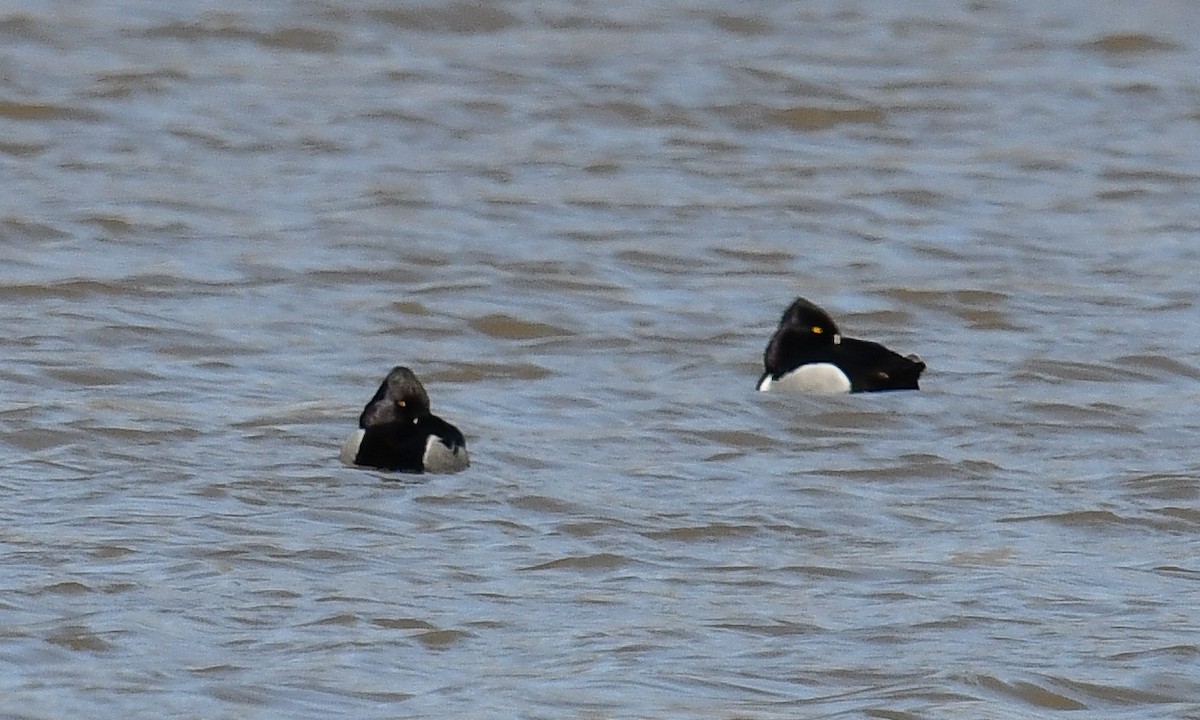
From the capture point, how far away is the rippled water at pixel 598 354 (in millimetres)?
6516

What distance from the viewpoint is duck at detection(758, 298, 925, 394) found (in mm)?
10234

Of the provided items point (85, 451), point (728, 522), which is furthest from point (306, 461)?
point (728, 522)

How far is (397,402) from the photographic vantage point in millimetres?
9031

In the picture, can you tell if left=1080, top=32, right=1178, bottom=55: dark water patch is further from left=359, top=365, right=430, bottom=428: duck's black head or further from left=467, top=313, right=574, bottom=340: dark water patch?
left=359, top=365, right=430, bottom=428: duck's black head

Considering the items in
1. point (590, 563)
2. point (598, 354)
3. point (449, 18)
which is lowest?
point (598, 354)

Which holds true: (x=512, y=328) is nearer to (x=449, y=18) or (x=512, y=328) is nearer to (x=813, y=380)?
(x=813, y=380)

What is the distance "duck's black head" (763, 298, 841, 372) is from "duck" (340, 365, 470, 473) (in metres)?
1.89

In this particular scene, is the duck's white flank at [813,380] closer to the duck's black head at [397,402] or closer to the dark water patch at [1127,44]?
the duck's black head at [397,402]

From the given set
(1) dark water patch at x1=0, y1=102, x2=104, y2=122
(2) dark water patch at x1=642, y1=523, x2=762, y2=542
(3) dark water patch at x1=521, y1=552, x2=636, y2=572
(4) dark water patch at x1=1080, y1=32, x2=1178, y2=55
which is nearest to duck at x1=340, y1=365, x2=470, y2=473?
(2) dark water patch at x1=642, y1=523, x2=762, y2=542

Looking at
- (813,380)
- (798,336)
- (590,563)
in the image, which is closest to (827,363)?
(798,336)

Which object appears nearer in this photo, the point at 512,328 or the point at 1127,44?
the point at 512,328

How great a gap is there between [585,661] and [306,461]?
256 cm

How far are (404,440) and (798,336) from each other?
92.7 inches

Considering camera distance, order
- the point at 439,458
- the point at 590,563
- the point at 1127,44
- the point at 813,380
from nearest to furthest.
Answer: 1. the point at 590,563
2. the point at 439,458
3. the point at 813,380
4. the point at 1127,44
